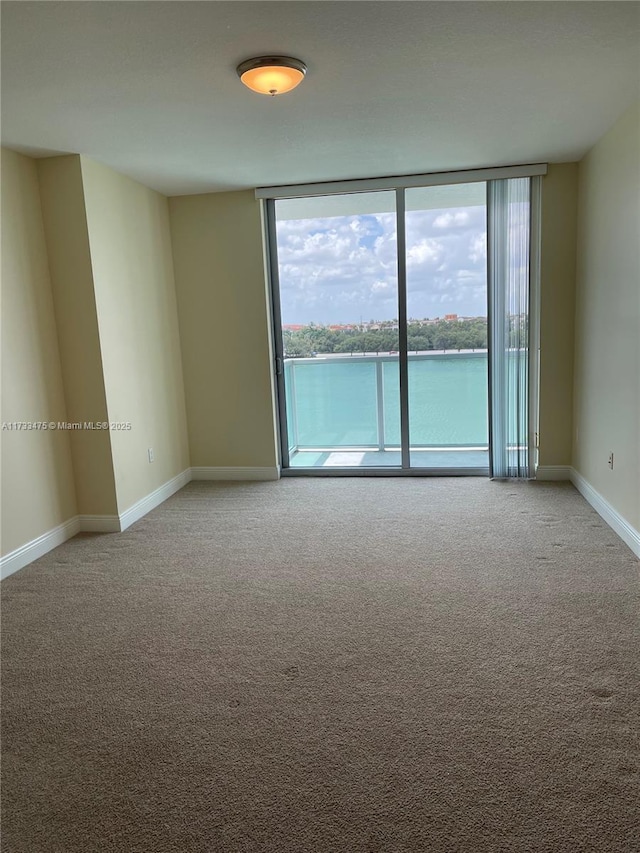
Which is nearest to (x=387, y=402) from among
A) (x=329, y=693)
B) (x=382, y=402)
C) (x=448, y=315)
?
(x=382, y=402)

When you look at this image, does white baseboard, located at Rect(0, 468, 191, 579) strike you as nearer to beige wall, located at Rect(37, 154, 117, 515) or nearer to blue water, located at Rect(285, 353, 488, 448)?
beige wall, located at Rect(37, 154, 117, 515)

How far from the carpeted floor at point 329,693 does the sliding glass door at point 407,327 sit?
4.80 feet

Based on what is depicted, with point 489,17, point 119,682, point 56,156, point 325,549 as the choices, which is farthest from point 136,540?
point 489,17

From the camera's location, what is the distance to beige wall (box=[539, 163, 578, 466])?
14.0 feet

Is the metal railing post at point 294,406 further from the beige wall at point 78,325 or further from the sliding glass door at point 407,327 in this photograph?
the beige wall at point 78,325

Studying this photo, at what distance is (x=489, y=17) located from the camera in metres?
2.08

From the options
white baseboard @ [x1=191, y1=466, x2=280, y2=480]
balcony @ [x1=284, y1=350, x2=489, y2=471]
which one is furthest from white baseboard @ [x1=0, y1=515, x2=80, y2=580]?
balcony @ [x1=284, y1=350, x2=489, y2=471]

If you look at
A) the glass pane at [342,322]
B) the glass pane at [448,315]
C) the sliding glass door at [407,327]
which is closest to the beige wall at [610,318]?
the sliding glass door at [407,327]

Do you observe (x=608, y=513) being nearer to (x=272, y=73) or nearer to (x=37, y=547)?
(x=272, y=73)

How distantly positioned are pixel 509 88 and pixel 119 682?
3.20 metres

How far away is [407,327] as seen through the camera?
482 centimetres

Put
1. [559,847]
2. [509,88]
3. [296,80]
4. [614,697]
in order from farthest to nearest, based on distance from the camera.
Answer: [509,88] → [296,80] → [614,697] → [559,847]

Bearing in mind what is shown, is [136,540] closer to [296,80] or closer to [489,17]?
[296,80]

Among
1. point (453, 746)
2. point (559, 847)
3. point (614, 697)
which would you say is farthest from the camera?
point (614, 697)
